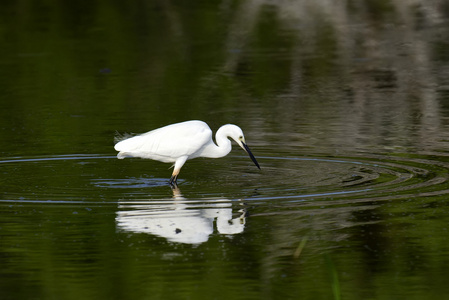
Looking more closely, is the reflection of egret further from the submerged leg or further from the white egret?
the white egret

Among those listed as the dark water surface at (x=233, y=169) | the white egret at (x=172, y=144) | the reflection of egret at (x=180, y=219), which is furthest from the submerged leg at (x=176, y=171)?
the reflection of egret at (x=180, y=219)

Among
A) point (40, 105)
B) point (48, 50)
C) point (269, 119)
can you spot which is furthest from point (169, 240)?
point (48, 50)

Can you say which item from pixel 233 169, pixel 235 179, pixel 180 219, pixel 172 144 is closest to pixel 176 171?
pixel 172 144

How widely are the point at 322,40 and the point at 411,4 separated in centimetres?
626

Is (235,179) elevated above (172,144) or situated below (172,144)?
below

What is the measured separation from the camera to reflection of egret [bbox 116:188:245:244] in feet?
26.0

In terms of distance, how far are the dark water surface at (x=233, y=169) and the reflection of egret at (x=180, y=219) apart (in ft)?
0.09

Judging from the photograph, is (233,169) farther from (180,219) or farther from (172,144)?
(180,219)

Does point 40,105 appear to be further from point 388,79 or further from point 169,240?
point 169,240

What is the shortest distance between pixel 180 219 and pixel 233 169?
2.72m

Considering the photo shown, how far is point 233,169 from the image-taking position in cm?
1098

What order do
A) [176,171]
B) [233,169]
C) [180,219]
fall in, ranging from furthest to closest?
[233,169], [176,171], [180,219]

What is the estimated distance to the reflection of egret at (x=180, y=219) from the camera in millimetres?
7926

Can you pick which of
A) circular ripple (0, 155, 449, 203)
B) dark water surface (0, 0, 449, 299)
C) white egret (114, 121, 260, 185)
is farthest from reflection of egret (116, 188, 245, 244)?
white egret (114, 121, 260, 185)
